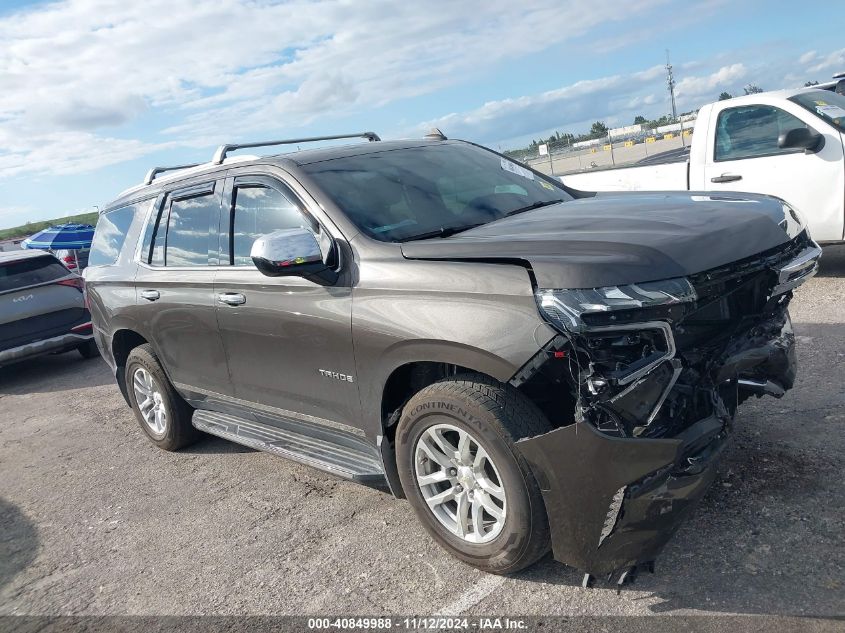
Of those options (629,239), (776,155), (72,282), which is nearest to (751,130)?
(776,155)

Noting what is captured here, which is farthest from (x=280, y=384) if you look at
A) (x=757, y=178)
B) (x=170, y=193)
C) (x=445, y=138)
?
(x=757, y=178)

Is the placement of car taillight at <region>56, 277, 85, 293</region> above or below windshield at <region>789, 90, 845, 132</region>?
below

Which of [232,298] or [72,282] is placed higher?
[232,298]

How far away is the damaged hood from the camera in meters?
2.84

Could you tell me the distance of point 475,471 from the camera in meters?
3.22

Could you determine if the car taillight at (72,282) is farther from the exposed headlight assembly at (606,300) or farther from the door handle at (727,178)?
the exposed headlight assembly at (606,300)

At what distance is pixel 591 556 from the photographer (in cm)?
287

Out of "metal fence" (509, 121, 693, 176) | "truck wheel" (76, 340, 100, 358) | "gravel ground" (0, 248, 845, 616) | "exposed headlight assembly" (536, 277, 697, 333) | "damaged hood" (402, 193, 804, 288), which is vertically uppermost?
"damaged hood" (402, 193, 804, 288)

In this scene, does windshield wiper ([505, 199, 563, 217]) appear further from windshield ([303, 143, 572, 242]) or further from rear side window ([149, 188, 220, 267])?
rear side window ([149, 188, 220, 267])

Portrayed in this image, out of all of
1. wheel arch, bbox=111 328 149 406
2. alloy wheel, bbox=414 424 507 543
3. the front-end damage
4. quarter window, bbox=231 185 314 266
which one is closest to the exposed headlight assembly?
the front-end damage

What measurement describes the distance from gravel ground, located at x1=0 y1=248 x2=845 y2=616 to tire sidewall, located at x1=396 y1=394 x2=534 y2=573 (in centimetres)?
16

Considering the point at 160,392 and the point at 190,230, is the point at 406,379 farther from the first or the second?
the point at 160,392

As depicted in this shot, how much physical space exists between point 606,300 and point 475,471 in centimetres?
98

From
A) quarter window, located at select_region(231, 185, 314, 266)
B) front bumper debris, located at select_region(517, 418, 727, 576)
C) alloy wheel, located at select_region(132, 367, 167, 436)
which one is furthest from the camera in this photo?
alloy wheel, located at select_region(132, 367, 167, 436)
